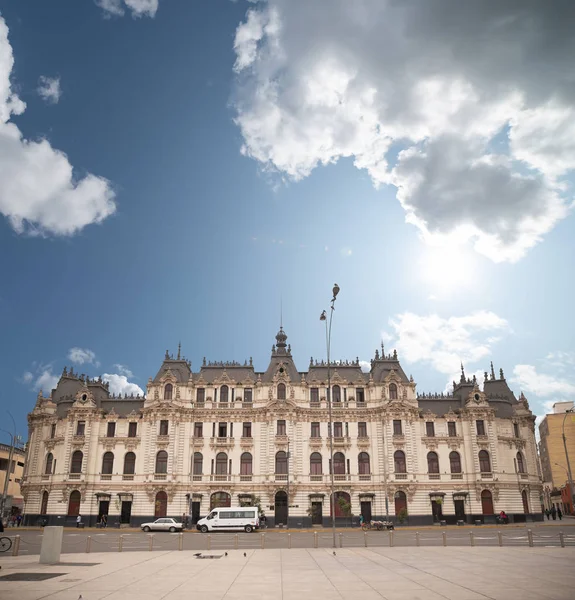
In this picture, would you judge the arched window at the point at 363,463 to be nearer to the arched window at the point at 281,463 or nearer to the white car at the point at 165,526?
the arched window at the point at 281,463

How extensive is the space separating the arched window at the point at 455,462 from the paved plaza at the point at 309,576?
135 ft

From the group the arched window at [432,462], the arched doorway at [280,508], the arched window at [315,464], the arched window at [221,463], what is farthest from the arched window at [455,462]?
the arched window at [221,463]

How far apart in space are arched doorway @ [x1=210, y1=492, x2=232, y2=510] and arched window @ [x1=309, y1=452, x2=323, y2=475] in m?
10.7

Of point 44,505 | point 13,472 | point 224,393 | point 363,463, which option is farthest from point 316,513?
point 13,472

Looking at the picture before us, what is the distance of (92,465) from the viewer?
69125 mm

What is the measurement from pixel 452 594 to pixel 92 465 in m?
61.8

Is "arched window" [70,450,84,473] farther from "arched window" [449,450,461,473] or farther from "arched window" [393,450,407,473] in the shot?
"arched window" [449,450,461,473]

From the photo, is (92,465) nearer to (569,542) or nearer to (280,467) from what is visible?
(280,467)

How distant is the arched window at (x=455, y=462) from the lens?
228 ft

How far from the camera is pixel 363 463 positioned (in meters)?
69.0

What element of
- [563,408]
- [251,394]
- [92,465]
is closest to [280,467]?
[251,394]

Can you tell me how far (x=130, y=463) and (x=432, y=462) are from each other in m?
38.4

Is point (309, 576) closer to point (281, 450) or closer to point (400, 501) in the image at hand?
point (281, 450)

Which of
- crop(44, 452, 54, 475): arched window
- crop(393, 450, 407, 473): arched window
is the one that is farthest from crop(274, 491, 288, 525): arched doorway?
crop(44, 452, 54, 475): arched window
